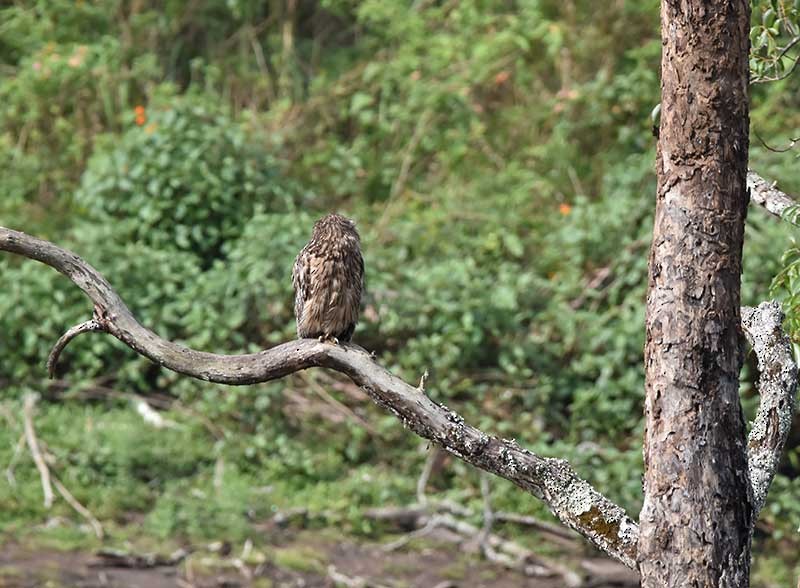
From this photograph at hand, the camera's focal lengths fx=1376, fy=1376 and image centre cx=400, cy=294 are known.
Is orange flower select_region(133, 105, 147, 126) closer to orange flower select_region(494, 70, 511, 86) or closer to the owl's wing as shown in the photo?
orange flower select_region(494, 70, 511, 86)

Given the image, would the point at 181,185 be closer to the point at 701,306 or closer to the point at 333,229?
the point at 333,229

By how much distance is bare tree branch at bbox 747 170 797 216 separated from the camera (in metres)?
4.01

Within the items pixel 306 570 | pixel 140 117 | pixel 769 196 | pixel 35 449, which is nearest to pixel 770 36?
pixel 769 196

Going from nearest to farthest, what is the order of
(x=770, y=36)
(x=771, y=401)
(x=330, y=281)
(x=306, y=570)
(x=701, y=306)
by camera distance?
1. (x=701, y=306)
2. (x=771, y=401)
3. (x=770, y=36)
4. (x=330, y=281)
5. (x=306, y=570)

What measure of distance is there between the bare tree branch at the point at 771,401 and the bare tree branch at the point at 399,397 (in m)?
0.43

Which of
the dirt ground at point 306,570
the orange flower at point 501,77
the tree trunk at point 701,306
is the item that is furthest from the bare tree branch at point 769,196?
the orange flower at point 501,77

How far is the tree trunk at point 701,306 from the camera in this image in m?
3.32

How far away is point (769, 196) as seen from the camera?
409 centimetres

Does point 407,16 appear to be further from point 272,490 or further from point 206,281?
point 272,490

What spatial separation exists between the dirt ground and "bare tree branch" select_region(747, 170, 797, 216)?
9.61ft

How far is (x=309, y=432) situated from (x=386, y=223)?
1.90 m

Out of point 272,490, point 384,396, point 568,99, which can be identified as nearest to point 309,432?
point 272,490

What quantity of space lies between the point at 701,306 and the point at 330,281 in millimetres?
2007

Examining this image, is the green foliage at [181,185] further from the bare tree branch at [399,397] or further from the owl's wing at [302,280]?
the bare tree branch at [399,397]
